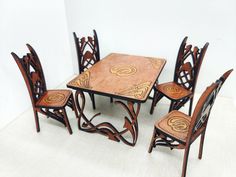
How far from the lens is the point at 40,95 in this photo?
2.28 m

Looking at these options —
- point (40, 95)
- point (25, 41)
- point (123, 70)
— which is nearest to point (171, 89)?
point (123, 70)

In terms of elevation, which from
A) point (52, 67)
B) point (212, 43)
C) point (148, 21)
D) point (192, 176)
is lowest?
point (192, 176)

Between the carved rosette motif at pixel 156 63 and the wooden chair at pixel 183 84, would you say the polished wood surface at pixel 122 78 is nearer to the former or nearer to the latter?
the carved rosette motif at pixel 156 63

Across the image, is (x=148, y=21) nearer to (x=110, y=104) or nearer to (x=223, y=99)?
(x=110, y=104)

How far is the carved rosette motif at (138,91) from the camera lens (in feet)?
5.92

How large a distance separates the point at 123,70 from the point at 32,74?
0.99 m

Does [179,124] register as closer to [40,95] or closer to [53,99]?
[53,99]

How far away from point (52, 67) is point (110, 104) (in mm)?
1143

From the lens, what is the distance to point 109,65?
245 centimetres

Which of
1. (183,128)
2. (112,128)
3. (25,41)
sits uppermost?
(25,41)

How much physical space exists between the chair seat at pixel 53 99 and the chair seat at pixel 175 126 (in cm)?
105

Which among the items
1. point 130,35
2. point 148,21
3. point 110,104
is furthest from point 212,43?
point 110,104

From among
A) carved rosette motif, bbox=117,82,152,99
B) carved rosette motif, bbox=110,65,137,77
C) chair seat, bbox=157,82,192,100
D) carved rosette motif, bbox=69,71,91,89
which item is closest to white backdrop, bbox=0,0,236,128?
chair seat, bbox=157,82,192,100

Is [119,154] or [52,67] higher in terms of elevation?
[52,67]
